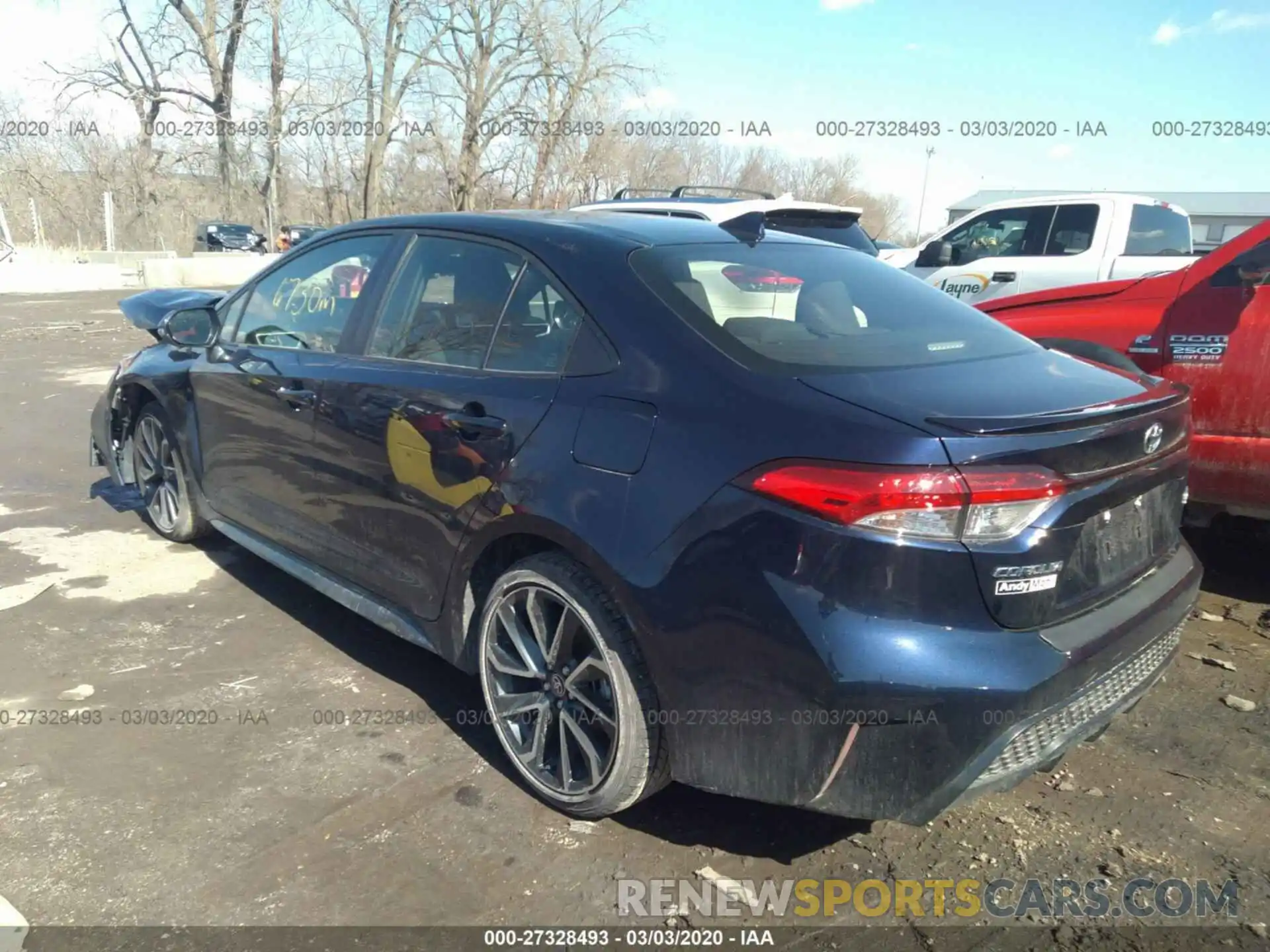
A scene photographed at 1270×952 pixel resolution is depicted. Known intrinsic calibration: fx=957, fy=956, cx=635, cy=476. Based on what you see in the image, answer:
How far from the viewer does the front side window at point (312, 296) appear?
365 centimetres

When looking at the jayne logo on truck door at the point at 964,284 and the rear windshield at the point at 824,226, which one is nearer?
the rear windshield at the point at 824,226

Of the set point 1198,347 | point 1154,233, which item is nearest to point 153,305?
point 1198,347

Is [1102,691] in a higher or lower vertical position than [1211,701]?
higher

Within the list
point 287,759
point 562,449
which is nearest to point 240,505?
point 287,759

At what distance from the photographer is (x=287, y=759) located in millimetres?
3100

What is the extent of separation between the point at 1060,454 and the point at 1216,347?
101 inches

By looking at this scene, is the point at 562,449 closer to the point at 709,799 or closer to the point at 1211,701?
the point at 709,799

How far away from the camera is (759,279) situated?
2.98 m

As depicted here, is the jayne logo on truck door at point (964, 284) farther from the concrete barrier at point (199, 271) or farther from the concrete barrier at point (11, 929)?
the concrete barrier at point (199, 271)

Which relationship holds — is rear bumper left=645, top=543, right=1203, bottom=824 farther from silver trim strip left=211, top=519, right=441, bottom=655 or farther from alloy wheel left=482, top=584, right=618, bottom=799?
silver trim strip left=211, top=519, right=441, bottom=655

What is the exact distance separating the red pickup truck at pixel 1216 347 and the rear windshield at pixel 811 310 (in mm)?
896

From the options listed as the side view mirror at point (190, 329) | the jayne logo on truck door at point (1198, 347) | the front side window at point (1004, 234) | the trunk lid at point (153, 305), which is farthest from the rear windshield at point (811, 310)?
the front side window at point (1004, 234)

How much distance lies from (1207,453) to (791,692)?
2880 mm

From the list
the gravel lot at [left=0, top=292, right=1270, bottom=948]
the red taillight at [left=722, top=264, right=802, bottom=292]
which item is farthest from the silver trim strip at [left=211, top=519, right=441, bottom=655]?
the red taillight at [left=722, top=264, right=802, bottom=292]
